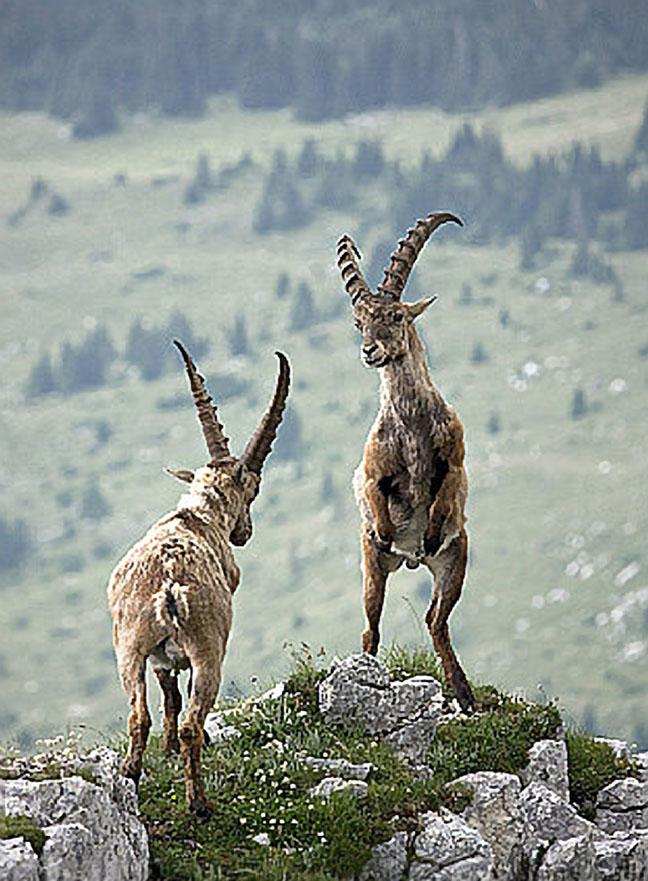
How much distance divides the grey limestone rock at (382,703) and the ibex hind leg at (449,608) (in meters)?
0.42

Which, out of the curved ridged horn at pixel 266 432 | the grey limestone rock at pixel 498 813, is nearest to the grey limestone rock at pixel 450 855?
the grey limestone rock at pixel 498 813

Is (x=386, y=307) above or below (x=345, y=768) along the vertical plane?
above

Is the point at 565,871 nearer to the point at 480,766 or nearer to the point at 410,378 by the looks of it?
the point at 480,766

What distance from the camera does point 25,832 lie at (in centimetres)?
1443

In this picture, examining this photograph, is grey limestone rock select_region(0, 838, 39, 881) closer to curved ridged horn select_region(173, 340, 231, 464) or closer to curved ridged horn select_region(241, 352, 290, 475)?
curved ridged horn select_region(173, 340, 231, 464)

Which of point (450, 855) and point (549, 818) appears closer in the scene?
point (450, 855)

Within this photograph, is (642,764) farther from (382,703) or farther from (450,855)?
(450,855)

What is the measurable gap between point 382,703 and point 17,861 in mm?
5532

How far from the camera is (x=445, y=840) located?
1614cm

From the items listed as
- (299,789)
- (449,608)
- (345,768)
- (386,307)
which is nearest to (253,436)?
(386,307)

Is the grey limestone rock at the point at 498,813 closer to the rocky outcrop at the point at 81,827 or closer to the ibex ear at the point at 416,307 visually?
the rocky outcrop at the point at 81,827

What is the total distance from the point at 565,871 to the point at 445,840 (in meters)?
1.10

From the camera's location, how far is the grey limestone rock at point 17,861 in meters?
13.9

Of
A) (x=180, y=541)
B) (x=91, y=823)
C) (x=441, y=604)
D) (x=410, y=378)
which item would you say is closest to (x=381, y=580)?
(x=441, y=604)
